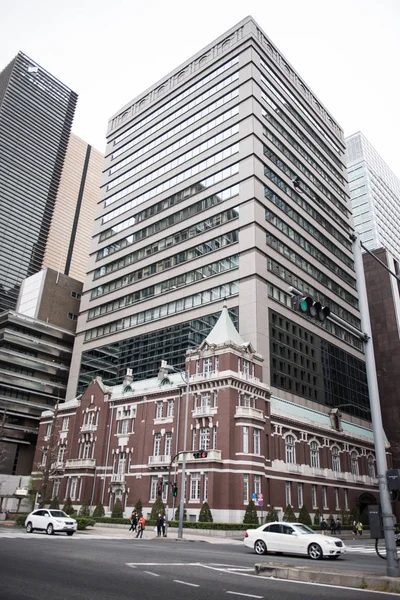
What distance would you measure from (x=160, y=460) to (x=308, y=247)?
49449 mm

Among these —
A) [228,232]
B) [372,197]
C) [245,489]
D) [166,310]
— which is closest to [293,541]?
[245,489]

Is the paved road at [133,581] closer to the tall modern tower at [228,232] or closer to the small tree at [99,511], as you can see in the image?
the small tree at [99,511]

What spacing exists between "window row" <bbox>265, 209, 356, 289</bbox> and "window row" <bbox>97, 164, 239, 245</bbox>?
7.77 metres

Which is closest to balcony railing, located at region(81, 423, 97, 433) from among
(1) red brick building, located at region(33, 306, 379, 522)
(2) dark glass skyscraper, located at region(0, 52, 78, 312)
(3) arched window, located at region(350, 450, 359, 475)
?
(1) red brick building, located at region(33, 306, 379, 522)

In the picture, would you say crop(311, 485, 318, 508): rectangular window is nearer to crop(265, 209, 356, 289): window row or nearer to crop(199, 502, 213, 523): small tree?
crop(199, 502, 213, 523): small tree

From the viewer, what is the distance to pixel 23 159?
166125mm

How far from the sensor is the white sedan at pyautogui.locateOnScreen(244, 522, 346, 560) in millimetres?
22141

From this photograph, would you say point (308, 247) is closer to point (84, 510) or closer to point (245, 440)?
point (245, 440)

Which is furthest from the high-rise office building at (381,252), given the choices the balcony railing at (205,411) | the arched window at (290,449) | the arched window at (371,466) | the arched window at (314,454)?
the balcony railing at (205,411)

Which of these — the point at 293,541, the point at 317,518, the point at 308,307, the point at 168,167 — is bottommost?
the point at 293,541

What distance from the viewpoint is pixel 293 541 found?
22.9 m

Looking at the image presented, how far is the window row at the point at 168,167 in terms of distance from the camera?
82.7 m

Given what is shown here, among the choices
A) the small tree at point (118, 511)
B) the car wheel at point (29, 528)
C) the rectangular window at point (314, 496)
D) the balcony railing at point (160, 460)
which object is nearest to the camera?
the car wheel at point (29, 528)

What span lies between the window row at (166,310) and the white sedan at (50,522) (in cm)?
4285
